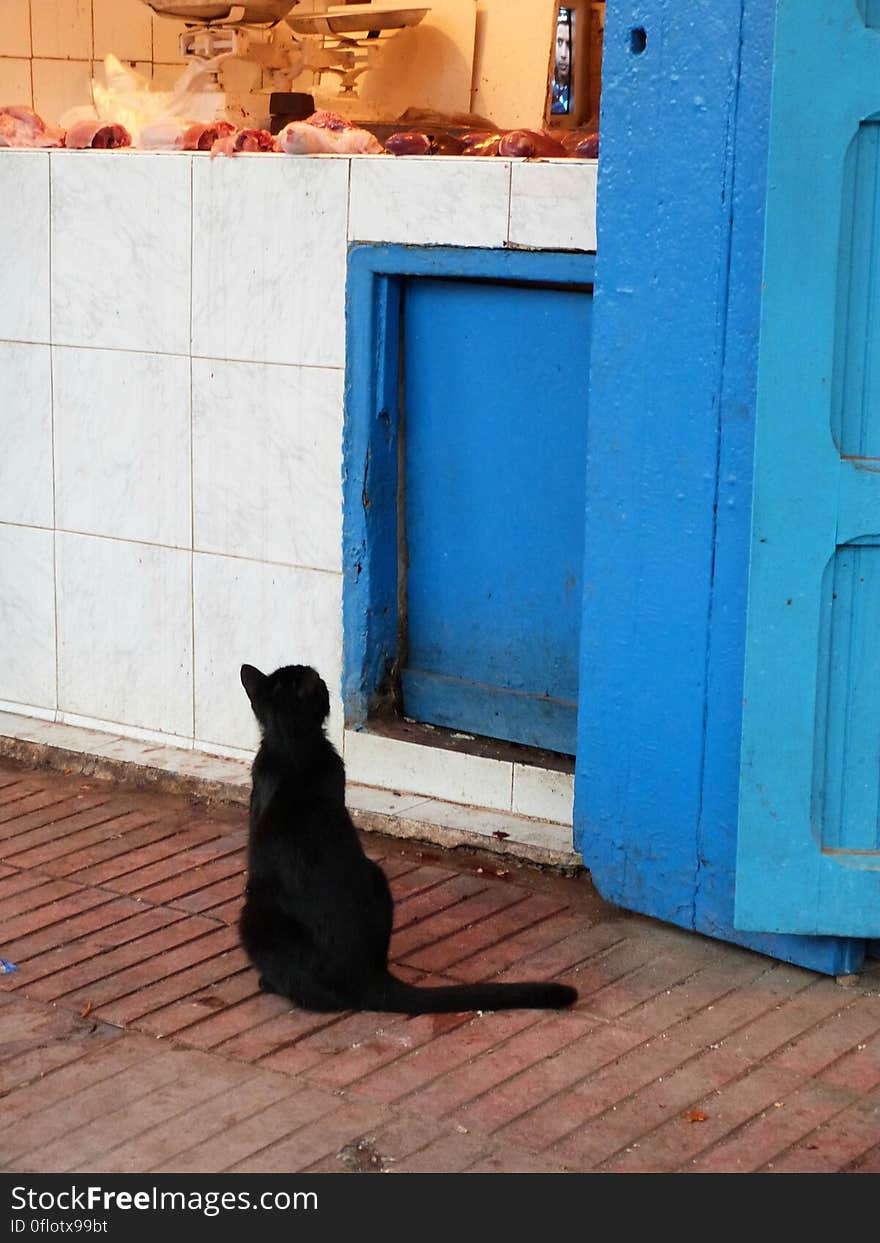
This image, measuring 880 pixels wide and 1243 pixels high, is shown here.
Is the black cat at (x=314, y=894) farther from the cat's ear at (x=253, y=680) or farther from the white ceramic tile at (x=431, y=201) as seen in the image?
the white ceramic tile at (x=431, y=201)

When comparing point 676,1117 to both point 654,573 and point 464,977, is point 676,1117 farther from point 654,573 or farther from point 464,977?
point 654,573

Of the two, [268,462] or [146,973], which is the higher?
[268,462]

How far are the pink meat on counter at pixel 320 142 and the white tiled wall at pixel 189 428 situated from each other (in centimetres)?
6

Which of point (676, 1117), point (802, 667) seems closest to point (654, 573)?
point (802, 667)

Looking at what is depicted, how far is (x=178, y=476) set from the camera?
18.6 ft

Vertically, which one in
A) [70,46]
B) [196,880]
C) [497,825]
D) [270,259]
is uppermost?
[70,46]

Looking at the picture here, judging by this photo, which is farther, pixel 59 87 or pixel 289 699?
pixel 59 87

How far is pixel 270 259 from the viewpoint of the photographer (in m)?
5.29

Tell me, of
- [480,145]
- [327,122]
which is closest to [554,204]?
[480,145]

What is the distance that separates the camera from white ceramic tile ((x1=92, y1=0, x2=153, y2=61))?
7.12 metres

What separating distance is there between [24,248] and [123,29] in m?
1.84

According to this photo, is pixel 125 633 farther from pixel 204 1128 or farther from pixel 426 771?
pixel 204 1128

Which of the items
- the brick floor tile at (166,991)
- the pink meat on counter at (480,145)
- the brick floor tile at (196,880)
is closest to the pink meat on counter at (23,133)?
the pink meat on counter at (480,145)

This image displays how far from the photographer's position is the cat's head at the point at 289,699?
405 centimetres
